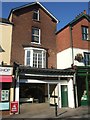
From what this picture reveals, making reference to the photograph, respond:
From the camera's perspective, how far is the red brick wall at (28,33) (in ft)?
68.1

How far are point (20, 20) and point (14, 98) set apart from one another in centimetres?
934

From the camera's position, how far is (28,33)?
21781mm

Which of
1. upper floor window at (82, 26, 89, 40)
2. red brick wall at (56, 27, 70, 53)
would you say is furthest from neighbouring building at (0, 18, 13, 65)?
upper floor window at (82, 26, 89, 40)

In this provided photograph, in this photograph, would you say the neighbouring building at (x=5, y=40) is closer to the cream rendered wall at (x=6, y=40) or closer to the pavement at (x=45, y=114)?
the cream rendered wall at (x=6, y=40)

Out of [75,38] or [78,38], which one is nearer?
[75,38]

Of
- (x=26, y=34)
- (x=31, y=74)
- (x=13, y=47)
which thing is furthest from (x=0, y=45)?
(x=31, y=74)

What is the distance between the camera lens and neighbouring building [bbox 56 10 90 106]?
20078mm

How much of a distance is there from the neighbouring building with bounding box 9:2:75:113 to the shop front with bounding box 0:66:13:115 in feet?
4.12

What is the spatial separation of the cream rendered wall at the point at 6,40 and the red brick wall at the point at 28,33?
495 mm

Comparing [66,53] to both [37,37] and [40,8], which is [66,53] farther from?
[40,8]

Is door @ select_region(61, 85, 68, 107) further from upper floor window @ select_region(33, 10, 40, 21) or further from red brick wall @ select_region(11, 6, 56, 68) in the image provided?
upper floor window @ select_region(33, 10, 40, 21)

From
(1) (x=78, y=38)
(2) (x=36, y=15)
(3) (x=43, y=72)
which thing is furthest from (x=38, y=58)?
(2) (x=36, y=15)

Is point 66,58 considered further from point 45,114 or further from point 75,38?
point 45,114

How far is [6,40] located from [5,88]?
5.85 metres
